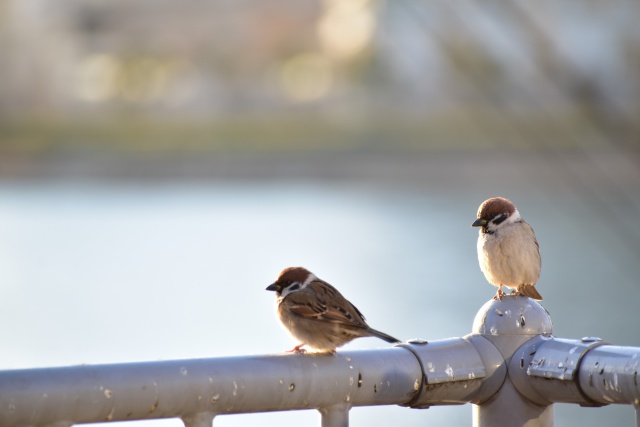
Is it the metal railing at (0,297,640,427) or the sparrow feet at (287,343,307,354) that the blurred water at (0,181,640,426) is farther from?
the metal railing at (0,297,640,427)

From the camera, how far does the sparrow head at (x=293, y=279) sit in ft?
4.49

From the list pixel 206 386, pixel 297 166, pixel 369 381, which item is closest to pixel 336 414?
pixel 369 381

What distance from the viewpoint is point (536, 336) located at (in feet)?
3.46

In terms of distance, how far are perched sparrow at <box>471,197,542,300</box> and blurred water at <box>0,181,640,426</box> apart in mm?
1373

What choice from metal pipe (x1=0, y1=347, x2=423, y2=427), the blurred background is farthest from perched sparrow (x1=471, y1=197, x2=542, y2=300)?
the blurred background

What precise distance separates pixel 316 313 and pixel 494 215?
0.35 metres

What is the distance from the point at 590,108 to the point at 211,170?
22775mm

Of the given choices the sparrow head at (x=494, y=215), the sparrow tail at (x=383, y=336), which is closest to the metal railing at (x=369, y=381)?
the sparrow tail at (x=383, y=336)

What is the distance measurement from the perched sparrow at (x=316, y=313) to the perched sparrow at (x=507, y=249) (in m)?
0.25

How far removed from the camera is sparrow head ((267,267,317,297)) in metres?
1.37

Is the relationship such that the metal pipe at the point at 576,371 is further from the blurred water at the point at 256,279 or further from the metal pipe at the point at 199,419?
the blurred water at the point at 256,279

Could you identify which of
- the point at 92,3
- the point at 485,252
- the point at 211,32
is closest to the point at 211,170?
the point at 211,32

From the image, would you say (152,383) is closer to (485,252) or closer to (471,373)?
(471,373)

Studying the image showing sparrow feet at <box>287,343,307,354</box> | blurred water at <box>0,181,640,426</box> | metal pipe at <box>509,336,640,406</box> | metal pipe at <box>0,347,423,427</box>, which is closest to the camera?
metal pipe at <box>0,347,423,427</box>
